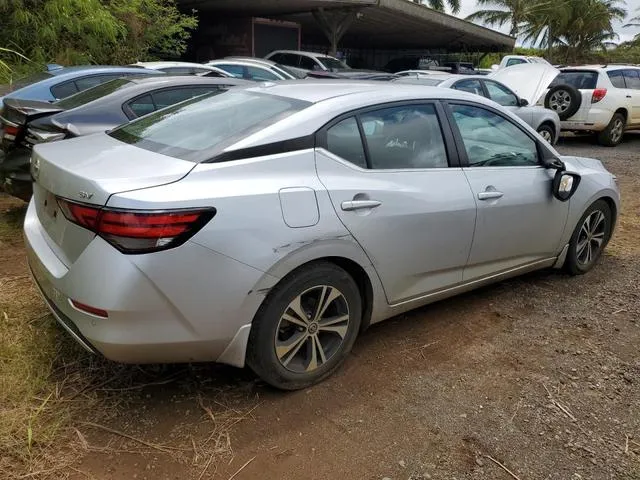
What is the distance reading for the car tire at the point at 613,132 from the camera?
40.5ft

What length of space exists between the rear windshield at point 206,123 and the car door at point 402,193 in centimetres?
38

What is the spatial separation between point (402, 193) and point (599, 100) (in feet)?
34.9

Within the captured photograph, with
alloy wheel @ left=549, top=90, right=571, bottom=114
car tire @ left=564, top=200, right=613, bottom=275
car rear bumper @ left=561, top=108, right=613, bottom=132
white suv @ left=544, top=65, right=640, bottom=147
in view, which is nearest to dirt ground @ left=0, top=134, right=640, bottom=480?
car tire @ left=564, top=200, right=613, bottom=275

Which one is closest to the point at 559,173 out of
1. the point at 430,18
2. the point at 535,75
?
the point at 535,75

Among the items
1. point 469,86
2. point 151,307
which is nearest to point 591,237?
point 151,307

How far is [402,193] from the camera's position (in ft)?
10.4

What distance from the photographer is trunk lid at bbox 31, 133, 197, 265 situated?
247 cm

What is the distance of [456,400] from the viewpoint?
3.01 metres

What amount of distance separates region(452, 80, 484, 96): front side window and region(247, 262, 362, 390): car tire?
7032 mm

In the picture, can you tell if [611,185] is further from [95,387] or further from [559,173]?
[95,387]

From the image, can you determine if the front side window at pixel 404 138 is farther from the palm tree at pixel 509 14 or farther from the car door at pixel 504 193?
the palm tree at pixel 509 14

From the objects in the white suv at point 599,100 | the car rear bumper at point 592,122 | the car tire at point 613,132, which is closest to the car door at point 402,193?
the white suv at point 599,100

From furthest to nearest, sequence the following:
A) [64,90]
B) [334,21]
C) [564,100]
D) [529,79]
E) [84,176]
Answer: [334,21] < [564,100] < [529,79] < [64,90] < [84,176]

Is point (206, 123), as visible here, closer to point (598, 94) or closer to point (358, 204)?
point (358, 204)
